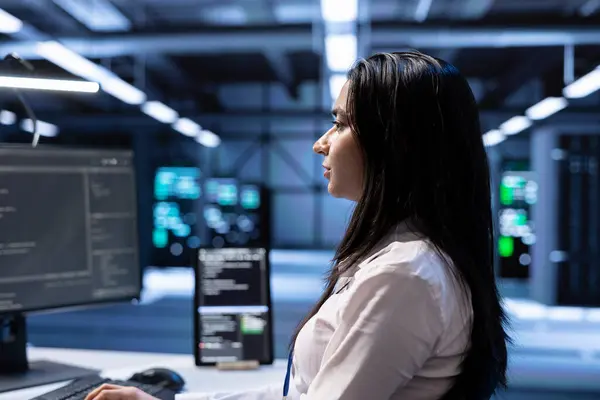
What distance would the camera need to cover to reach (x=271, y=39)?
5.56 metres

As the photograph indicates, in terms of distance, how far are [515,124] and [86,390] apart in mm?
9034

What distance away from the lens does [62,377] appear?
5.65 ft

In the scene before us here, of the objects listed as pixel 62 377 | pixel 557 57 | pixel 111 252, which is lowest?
pixel 62 377

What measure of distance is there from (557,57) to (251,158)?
9145 mm

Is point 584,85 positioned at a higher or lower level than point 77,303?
higher

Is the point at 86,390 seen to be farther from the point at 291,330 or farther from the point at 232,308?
the point at 291,330

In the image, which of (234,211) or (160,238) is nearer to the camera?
(160,238)

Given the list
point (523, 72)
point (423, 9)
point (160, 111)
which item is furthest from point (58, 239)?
point (523, 72)

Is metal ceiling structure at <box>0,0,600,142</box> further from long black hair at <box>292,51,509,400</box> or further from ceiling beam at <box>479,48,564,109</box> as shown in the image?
long black hair at <box>292,51,509,400</box>

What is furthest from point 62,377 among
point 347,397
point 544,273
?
point 544,273

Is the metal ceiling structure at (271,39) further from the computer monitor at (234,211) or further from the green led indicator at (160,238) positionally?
the green led indicator at (160,238)

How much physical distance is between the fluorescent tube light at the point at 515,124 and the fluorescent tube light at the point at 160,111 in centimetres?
523

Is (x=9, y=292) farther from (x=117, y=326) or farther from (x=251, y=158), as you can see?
(x=251, y=158)

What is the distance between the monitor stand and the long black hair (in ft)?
3.67
